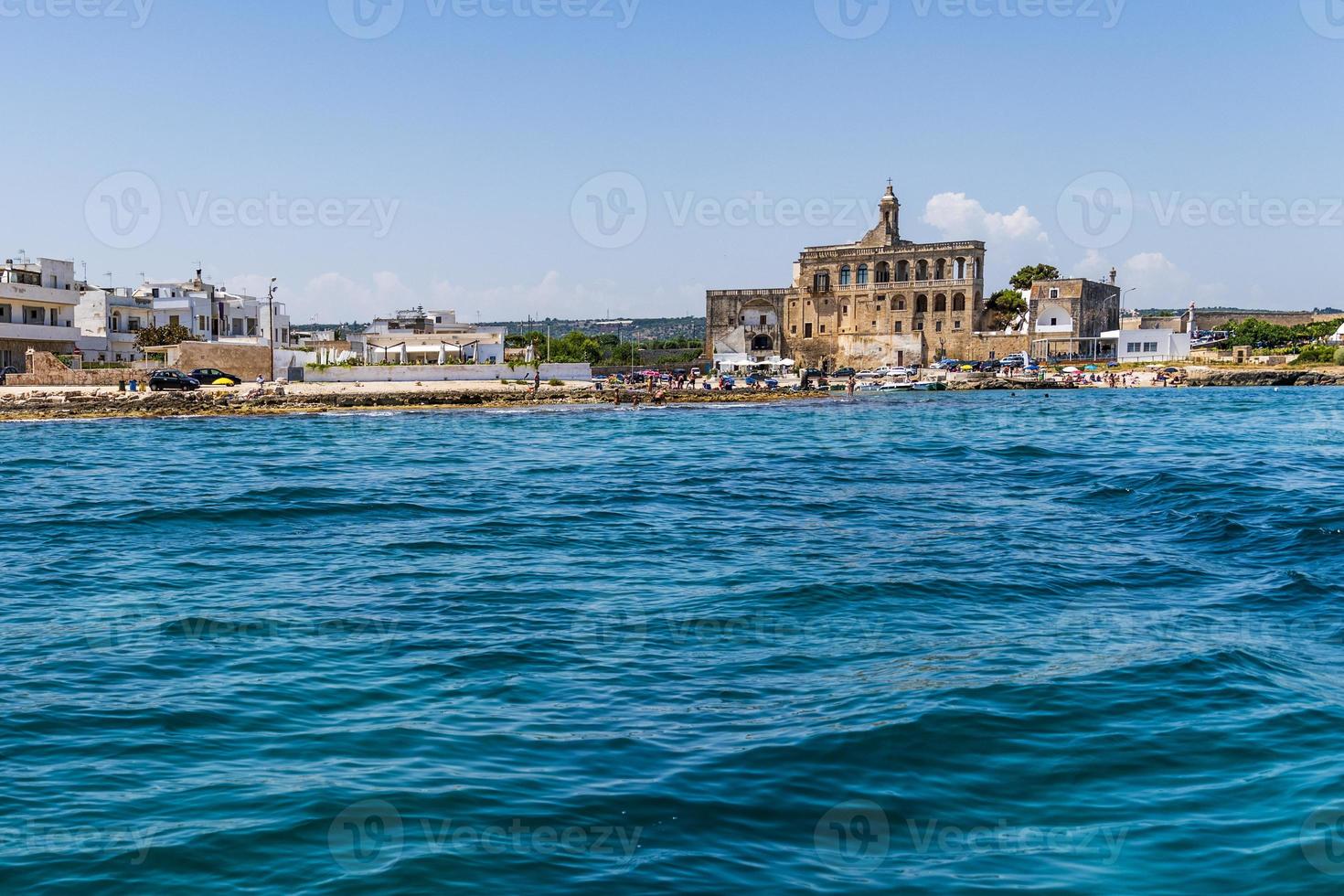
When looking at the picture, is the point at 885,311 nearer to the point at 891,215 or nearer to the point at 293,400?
the point at 891,215

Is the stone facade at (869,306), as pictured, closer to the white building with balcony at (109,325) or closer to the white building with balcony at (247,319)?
the white building with balcony at (247,319)

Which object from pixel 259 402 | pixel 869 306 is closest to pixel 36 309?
pixel 259 402

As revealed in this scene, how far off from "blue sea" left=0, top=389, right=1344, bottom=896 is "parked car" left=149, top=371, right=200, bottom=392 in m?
36.4

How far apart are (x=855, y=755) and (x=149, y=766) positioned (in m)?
4.36

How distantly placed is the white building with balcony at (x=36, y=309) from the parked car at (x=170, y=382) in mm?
12368

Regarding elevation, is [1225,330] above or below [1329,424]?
above

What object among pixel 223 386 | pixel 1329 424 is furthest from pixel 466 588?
pixel 223 386

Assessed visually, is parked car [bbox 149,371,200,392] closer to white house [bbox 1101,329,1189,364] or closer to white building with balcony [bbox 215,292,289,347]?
white building with balcony [bbox 215,292,289,347]

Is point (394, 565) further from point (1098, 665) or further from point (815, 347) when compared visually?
point (815, 347)

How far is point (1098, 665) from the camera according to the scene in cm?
861

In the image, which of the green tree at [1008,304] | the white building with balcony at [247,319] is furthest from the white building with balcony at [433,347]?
the green tree at [1008,304]

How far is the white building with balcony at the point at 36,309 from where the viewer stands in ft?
195

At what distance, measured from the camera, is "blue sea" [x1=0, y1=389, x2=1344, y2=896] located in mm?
5434

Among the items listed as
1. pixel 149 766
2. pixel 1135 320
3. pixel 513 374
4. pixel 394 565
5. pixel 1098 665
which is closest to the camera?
pixel 149 766
